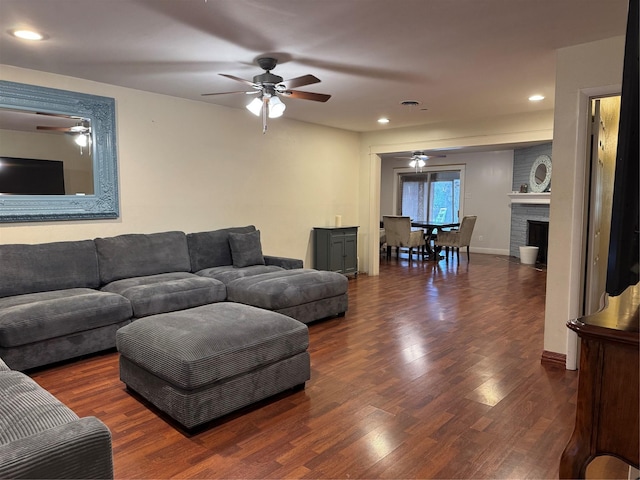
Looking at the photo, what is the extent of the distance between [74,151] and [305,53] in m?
2.43

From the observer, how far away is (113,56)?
3451 mm

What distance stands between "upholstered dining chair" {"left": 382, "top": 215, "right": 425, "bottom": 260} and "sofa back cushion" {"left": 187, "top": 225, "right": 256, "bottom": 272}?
4.46 m

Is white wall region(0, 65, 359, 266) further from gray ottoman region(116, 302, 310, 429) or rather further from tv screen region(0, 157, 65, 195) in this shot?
gray ottoman region(116, 302, 310, 429)

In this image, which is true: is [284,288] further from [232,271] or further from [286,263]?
[286,263]

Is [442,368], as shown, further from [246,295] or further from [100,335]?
[100,335]

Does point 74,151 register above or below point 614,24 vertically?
below

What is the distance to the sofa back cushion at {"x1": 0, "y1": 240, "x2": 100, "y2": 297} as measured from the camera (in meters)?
3.57

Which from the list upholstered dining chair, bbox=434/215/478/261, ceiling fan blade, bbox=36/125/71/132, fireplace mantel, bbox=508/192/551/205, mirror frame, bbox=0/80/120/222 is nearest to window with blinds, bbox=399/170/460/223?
fireplace mantel, bbox=508/192/551/205

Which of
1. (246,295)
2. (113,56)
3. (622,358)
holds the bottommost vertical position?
(246,295)

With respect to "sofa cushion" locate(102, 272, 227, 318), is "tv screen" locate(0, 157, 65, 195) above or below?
above

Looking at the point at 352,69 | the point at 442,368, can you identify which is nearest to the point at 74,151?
the point at 352,69

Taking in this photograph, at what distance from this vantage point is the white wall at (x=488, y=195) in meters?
9.80

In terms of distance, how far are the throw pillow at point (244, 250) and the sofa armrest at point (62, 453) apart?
3.53m

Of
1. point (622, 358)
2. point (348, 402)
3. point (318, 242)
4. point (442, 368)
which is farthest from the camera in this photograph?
point (318, 242)
